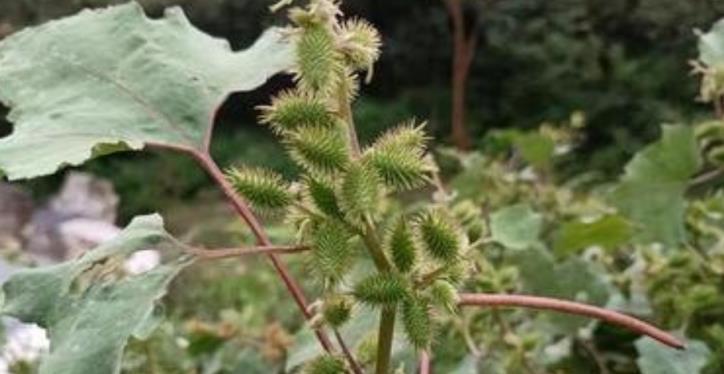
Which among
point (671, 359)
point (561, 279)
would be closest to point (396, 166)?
point (671, 359)

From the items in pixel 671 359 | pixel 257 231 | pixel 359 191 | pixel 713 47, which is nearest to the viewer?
pixel 359 191

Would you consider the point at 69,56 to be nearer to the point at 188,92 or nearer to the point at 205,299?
the point at 188,92

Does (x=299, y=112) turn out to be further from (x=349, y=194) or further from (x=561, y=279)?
(x=561, y=279)

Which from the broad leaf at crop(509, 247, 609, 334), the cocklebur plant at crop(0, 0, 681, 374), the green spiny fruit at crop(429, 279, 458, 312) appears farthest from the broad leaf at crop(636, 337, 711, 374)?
the green spiny fruit at crop(429, 279, 458, 312)

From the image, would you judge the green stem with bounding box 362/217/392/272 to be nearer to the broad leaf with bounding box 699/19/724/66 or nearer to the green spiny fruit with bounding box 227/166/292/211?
the green spiny fruit with bounding box 227/166/292/211

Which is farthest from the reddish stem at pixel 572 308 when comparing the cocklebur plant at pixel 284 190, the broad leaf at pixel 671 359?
the broad leaf at pixel 671 359

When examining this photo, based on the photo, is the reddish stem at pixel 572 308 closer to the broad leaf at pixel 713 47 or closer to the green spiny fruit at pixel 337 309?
the green spiny fruit at pixel 337 309

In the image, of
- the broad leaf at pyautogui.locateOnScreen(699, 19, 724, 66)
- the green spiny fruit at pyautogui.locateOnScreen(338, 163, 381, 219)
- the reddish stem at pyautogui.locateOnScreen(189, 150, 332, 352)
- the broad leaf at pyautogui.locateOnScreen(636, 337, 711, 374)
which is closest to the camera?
the green spiny fruit at pyautogui.locateOnScreen(338, 163, 381, 219)
